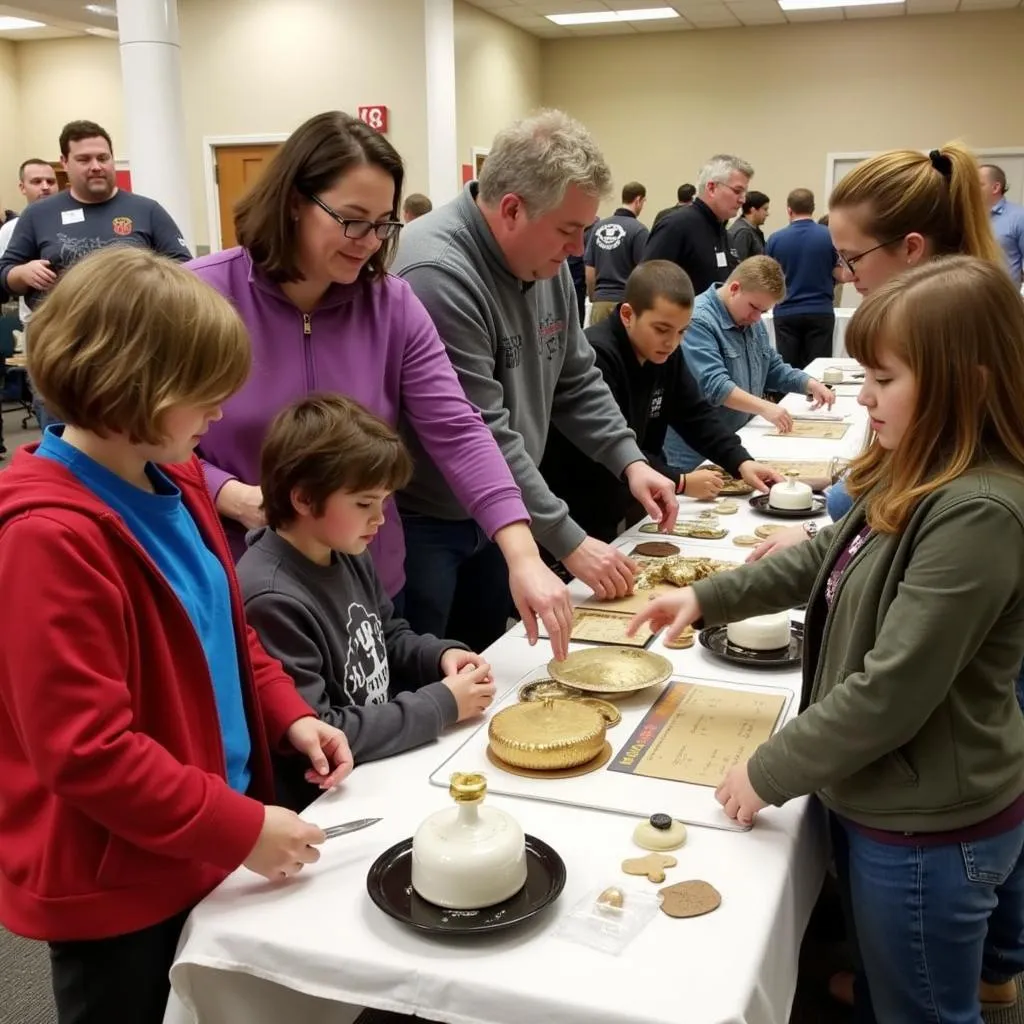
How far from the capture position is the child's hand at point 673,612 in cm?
152

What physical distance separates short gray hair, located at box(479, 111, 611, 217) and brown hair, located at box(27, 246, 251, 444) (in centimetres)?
97

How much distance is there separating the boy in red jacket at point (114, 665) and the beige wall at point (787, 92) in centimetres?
1010

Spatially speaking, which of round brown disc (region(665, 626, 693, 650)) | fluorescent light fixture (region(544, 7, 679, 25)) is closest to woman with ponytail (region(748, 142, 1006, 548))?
round brown disc (region(665, 626, 693, 650))

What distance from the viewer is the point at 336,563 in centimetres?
154

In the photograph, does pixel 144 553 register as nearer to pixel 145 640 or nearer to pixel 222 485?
pixel 145 640

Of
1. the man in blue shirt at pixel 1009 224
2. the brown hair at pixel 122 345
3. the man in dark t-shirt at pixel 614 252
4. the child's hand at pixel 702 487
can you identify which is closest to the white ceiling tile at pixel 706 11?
the man in dark t-shirt at pixel 614 252

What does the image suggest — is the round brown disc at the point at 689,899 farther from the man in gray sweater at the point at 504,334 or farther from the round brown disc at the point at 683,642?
the man in gray sweater at the point at 504,334

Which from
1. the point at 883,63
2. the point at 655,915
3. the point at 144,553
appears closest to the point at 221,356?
the point at 144,553

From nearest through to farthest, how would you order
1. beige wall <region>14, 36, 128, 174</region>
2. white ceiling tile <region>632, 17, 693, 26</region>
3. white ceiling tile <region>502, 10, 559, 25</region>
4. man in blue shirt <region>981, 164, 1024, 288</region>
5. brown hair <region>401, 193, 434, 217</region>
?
man in blue shirt <region>981, 164, 1024, 288</region> → brown hair <region>401, 193, 434, 217</region> → white ceiling tile <region>502, 10, 559, 25</region> → white ceiling tile <region>632, 17, 693, 26</region> → beige wall <region>14, 36, 128, 174</region>

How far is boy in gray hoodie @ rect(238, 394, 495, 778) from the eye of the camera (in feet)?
4.58

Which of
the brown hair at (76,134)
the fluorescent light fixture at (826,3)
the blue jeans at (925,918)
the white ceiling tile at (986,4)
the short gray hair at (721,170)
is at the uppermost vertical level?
the fluorescent light fixture at (826,3)

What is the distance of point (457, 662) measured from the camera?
1591mm

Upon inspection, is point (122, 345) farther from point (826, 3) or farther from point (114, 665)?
point (826, 3)

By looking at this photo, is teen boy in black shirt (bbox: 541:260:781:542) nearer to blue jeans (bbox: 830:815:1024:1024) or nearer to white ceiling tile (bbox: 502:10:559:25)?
blue jeans (bbox: 830:815:1024:1024)
